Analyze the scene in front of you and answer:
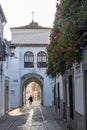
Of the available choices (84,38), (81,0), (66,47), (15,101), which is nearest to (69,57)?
(66,47)

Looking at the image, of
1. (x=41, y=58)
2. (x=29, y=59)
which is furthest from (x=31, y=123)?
(x=29, y=59)

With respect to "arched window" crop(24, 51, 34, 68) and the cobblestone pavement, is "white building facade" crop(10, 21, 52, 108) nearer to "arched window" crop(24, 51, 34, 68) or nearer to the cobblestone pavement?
"arched window" crop(24, 51, 34, 68)

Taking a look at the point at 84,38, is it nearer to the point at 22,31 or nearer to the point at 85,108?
the point at 85,108

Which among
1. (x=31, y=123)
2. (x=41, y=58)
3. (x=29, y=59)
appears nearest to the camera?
(x=31, y=123)

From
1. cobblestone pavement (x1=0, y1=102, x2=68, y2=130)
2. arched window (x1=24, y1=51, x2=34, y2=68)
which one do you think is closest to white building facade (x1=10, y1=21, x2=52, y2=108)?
arched window (x1=24, y1=51, x2=34, y2=68)

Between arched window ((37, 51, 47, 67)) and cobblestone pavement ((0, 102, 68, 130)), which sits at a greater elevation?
arched window ((37, 51, 47, 67))

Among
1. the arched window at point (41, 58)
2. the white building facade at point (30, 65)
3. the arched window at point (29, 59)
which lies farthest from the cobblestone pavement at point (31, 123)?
the arched window at point (29, 59)

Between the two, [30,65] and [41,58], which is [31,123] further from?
[41,58]

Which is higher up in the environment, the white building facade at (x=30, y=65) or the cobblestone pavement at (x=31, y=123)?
the white building facade at (x=30, y=65)

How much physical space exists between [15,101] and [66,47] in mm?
35232

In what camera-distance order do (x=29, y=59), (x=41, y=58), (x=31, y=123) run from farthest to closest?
(x=29, y=59) < (x=41, y=58) < (x=31, y=123)

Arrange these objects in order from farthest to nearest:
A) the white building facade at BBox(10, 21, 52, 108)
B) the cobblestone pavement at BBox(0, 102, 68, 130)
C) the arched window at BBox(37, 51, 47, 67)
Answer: the arched window at BBox(37, 51, 47, 67) → the white building facade at BBox(10, 21, 52, 108) → the cobblestone pavement at BBox(0, 102, 68, 130)

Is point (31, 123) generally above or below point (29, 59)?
below

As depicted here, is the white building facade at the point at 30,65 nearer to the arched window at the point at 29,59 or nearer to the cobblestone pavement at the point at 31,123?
the arched window at the point at 29,59
